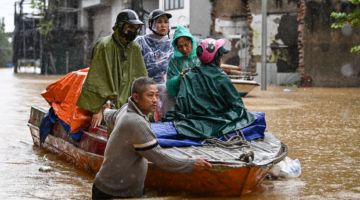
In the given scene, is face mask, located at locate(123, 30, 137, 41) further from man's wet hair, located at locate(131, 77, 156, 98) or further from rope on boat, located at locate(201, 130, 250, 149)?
man's wet hair, located at locate(131, 77, 156, 98)

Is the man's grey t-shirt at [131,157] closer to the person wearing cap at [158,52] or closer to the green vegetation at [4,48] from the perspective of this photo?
A: the person wearing cap at [158,52]

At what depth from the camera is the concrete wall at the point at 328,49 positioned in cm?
2186

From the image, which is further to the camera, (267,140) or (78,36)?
(78,36)

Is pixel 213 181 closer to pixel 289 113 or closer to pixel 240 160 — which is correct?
pixel 240 160

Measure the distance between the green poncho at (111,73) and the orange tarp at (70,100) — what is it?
0.34 m

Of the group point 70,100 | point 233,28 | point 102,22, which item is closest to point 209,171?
point 70,100

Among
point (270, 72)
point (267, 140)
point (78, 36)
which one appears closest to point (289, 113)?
point (267, 140)

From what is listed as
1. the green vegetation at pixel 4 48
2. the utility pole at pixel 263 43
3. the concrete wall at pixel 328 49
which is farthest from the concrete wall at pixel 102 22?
the green vegetation at pixel 4 48

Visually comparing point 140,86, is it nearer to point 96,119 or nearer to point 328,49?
point 96,119

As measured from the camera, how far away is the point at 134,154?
349 cm

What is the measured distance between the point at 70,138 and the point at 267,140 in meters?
2.48

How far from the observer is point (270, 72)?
80.2 feet

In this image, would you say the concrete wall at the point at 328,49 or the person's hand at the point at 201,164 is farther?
the concrete wall at the point at 328,49

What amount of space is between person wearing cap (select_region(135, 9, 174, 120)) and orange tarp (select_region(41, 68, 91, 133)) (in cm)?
86
